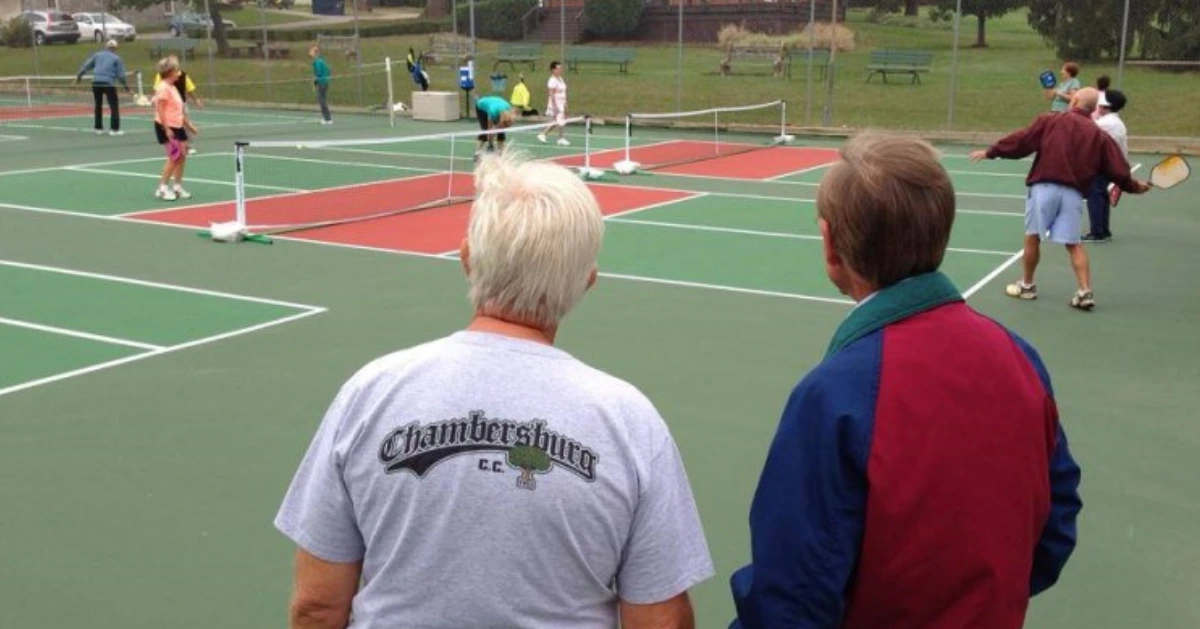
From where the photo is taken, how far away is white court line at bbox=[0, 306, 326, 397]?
7.72 m

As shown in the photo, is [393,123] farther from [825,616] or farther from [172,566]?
[825,616]

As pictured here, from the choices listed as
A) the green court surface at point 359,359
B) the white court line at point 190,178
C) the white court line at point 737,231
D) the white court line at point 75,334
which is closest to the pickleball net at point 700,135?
the white court line at point 737,231

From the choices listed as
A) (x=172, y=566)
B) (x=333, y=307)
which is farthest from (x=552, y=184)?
(x=333, y=307)

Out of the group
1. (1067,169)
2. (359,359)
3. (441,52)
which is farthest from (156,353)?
(441,52)

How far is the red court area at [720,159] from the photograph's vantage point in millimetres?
19844

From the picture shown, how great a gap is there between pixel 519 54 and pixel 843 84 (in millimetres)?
9600

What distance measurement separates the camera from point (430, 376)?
2234mm

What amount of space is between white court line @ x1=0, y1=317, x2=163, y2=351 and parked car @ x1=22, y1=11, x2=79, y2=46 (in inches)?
1758

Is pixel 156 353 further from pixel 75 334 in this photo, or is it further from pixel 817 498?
pixel 817 498

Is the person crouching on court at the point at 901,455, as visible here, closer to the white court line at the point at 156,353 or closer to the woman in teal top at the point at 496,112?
the white court line at the point at 156,353

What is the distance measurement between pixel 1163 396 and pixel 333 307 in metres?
6.16

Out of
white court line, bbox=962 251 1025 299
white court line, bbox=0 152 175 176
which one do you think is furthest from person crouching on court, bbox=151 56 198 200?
white court line, bbox=962 251 1025 299

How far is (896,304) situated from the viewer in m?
2.35

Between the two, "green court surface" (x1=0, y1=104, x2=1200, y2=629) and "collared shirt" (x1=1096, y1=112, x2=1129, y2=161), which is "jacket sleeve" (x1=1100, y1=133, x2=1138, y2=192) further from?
"collared shirt" (x1=1096, y1=112, x2=1129, y2=161)
